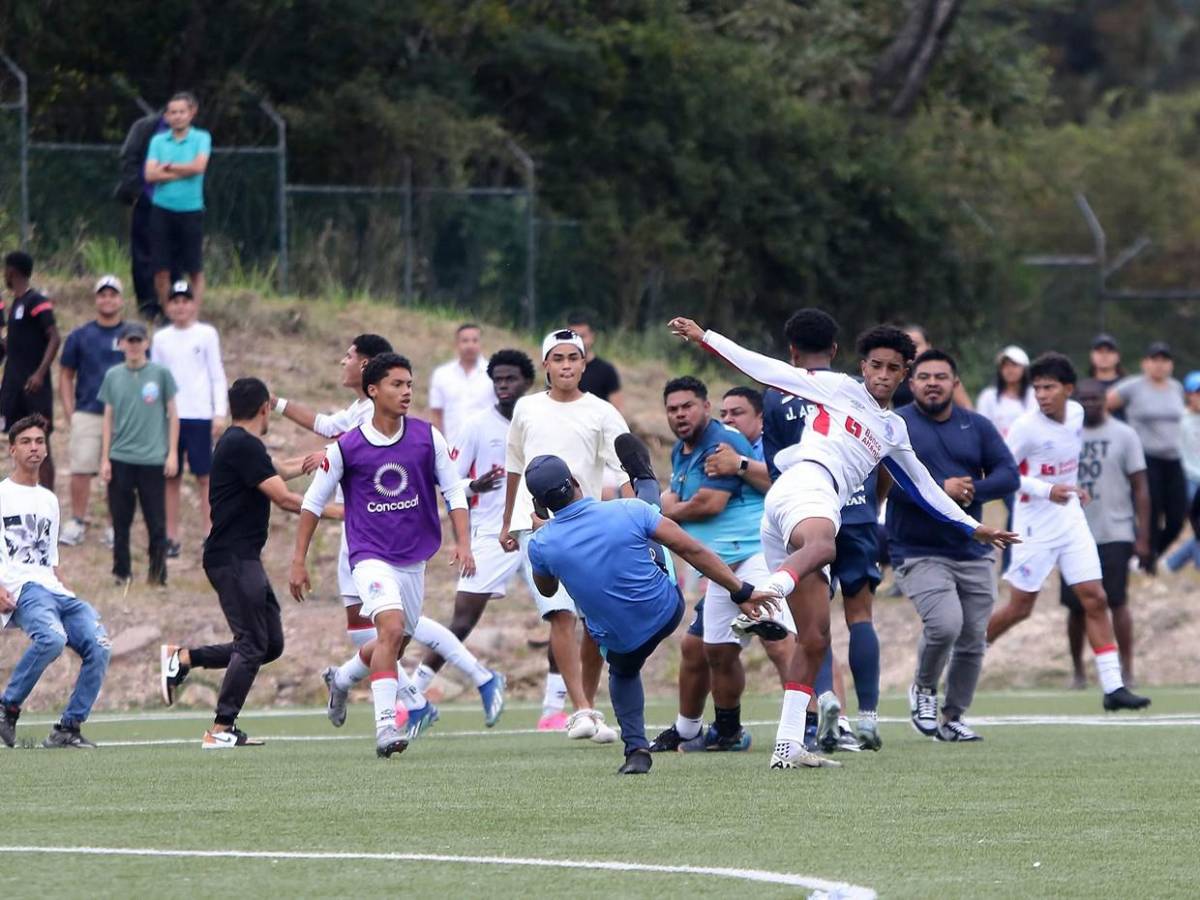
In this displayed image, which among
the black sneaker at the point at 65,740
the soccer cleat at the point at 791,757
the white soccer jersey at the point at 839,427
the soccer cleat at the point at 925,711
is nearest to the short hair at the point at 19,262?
the black sneaker at the point at 65,740

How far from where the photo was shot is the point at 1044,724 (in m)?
14.0

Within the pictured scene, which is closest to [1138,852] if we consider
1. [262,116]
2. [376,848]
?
[376,848]

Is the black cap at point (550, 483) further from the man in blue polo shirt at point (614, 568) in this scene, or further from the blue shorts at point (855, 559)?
the blue shorts at point (855, 559)

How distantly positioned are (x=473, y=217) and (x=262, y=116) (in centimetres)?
277

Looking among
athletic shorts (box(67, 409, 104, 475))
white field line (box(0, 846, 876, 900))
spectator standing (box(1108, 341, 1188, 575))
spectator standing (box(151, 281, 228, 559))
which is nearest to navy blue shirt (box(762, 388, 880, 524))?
white field line (box(0, 846, 876, 900))

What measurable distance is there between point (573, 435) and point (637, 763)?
2.94 meters

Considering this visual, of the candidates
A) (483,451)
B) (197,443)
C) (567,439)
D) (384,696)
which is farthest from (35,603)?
(197,443)

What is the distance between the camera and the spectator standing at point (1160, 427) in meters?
20.7

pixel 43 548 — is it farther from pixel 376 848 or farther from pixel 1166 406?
pixel 1166 406

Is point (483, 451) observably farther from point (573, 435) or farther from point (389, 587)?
point (389, 587)

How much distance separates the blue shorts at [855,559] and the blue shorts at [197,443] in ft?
28.8

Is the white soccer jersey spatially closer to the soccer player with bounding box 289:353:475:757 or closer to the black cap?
the black cap

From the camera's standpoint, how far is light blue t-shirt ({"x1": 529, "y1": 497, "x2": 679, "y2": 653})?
1032 centimetres

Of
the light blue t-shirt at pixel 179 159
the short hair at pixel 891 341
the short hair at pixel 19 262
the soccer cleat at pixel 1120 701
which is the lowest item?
the soccer cleat at pixel 1120 701
